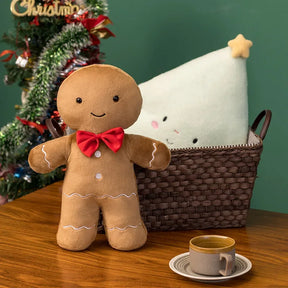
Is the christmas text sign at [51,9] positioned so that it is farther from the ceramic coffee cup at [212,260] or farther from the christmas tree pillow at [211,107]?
the ceramic coffee cup at [212,260]

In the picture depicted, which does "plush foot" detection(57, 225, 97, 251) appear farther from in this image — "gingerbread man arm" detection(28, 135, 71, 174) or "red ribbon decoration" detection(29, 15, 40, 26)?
"red ribbon decoration" detection(29, 15, 40, 26)

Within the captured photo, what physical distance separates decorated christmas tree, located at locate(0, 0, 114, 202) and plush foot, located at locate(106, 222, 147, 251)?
1.31 ft

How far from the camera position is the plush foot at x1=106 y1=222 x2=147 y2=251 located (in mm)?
830

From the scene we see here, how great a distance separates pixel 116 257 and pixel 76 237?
7 centimetres

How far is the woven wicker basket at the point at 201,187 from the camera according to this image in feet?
2.97

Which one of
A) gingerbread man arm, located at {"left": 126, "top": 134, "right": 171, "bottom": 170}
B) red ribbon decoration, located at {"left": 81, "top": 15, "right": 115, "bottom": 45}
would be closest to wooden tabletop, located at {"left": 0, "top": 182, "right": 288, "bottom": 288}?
gingerbread man arm, located at {"left": 126, "top": 134, "right": 171, "bottom": 170}

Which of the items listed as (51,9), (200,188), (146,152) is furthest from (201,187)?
(51,9)

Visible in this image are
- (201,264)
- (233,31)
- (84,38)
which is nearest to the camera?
(201,264)

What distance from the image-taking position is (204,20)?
4.28 feet

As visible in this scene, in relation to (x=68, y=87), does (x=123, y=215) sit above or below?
below

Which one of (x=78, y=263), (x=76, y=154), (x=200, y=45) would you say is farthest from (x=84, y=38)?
(x=78, y=263)

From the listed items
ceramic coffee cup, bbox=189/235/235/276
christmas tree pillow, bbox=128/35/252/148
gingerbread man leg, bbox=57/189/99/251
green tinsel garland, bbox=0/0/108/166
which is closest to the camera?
ceramic coffee cup, bbox=189/235/235/276

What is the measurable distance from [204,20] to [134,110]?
0.59m

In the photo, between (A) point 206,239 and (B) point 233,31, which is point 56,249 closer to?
(A) point 206,239
